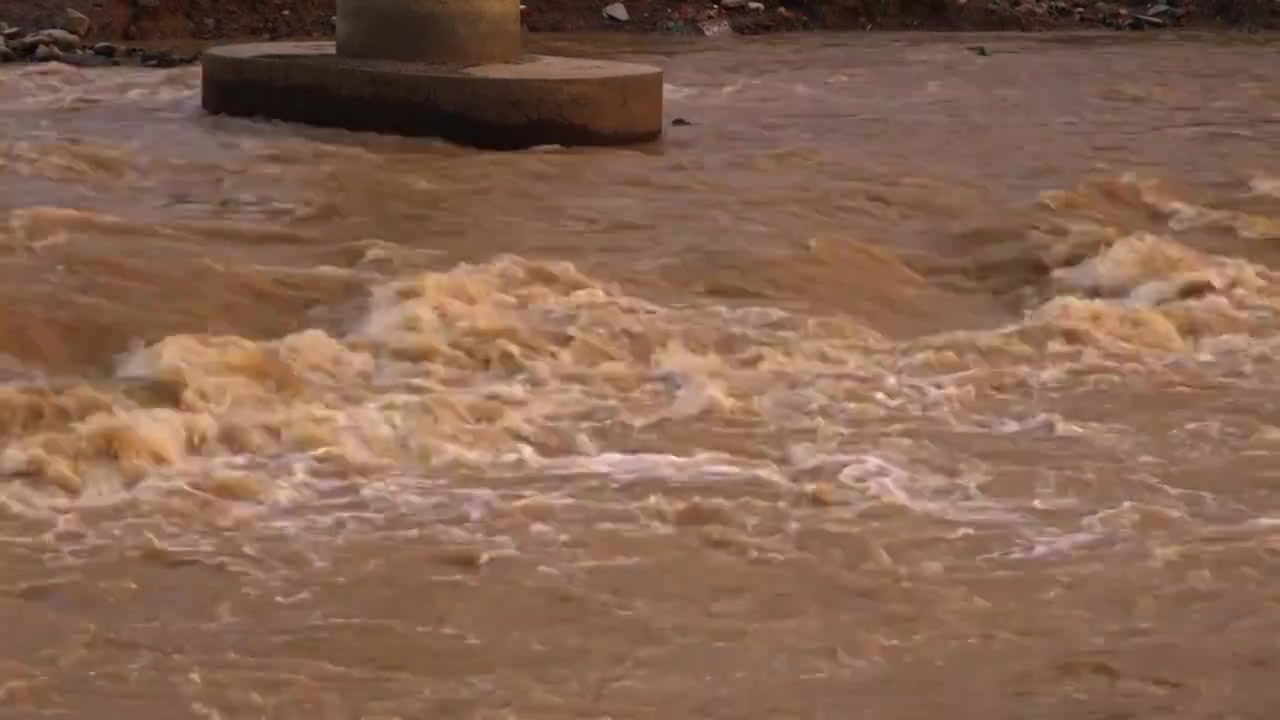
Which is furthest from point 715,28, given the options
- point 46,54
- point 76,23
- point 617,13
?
point 46,54

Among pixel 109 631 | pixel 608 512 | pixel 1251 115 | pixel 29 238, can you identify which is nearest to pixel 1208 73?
pixel 1251 115

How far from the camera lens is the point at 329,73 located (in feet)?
42.3

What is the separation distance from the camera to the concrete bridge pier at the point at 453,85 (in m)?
12.6

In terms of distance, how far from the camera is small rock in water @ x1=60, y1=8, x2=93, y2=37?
70.4ft

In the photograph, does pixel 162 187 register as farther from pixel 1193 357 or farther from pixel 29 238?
pixel 1193 357

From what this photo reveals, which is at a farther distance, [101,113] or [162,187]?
[101,113]

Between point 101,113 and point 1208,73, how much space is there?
1105cm

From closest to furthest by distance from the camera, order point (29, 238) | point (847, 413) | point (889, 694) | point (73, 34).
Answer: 1. point (889, 694)
2. point (847, 413)
3. point (29, 238)
4. point (73, 34)

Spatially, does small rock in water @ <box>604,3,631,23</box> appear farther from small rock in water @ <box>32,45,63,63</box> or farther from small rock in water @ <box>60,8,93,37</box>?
small rock in water @ <box>32,45,63,63</box>

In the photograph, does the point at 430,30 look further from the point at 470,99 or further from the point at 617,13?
the point at 617,13

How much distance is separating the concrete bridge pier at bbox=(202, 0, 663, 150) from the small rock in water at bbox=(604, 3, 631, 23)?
11052mm

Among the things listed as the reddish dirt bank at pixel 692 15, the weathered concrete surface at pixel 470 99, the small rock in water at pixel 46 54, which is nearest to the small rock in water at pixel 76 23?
the reddish dirt bank at pixel 692 15

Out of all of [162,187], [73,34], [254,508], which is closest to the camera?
[254,508]

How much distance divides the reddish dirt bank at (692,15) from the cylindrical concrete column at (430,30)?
1018cm
